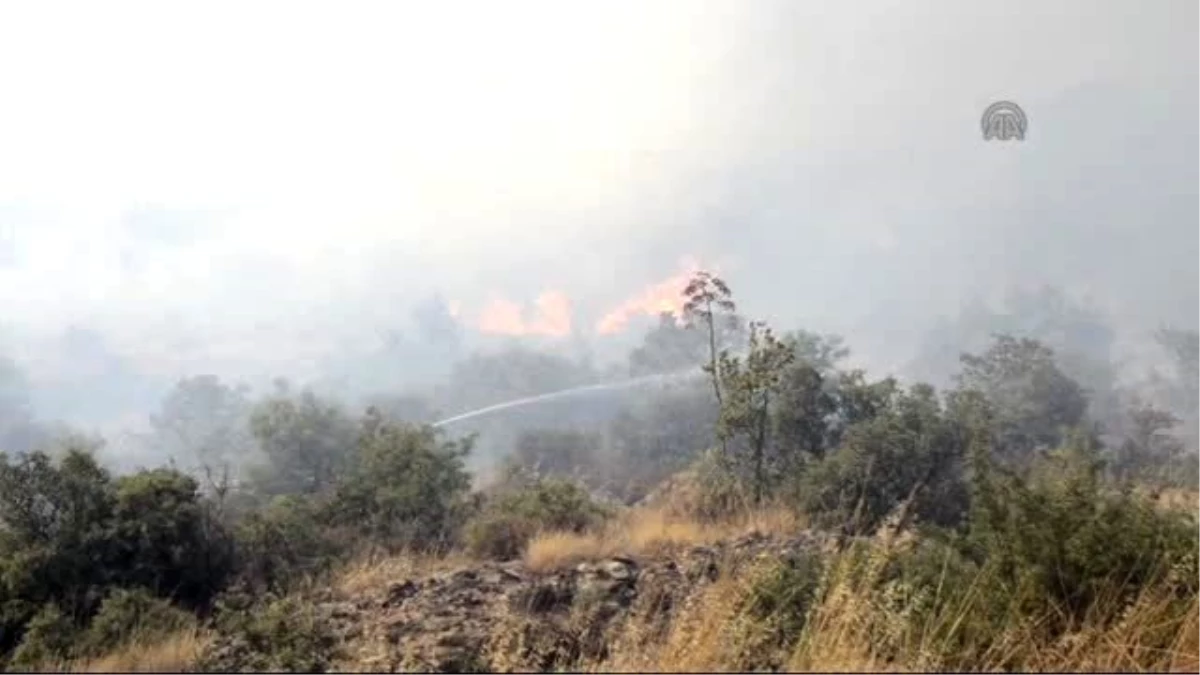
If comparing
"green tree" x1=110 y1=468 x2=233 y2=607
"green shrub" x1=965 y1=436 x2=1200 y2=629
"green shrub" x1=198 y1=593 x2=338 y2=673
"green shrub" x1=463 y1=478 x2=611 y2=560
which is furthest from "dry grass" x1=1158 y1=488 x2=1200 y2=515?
"green tree" x1=110 y1=468 x2=233 y2=607

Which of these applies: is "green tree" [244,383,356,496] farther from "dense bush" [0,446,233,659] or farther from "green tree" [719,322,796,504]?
"dense bush" [0,446,233,659]

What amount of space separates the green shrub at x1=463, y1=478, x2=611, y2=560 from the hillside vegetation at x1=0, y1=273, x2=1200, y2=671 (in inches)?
1.8

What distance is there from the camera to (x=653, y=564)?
35.2ft

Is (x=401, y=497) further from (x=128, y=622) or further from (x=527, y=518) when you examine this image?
(x=128, y=622)

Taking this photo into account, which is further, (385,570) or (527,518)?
(527,518)

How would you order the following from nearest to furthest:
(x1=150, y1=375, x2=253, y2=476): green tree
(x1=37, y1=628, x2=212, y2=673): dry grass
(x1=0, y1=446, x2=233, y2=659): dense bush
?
(x1=37, y1=628, x2=212, y2=673): dry grass < (x1=0, y1=446, x2=233, y2=659): dense bush < (x1=150, y1=375, x2=253, y2=476): green tree

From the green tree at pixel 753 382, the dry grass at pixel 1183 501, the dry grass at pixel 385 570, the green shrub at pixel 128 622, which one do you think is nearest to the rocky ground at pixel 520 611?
the dry grass at pixel 385 570

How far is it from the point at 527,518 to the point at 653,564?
4.12 m

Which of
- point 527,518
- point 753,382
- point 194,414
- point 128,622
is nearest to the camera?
point 128,622

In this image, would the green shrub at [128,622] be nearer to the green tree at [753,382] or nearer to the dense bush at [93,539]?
the dense bush at [93,539]

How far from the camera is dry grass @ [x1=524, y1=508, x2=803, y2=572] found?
11.7 metres

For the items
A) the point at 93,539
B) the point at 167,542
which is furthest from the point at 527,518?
the point at 93,539

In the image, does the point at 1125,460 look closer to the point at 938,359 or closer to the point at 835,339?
the point at 835,339

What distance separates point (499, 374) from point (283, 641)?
153405 mm
